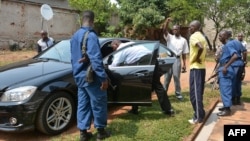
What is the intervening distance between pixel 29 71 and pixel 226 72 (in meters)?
3.53

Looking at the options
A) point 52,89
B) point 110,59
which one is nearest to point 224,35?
point 110,59

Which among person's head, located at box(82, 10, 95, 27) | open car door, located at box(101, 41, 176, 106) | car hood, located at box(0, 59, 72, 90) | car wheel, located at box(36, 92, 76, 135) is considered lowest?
car wheel, located at box(36, 92, 76, 135)

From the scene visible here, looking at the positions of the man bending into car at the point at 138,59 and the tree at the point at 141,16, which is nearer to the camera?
the man bending into car at the point at 138,59

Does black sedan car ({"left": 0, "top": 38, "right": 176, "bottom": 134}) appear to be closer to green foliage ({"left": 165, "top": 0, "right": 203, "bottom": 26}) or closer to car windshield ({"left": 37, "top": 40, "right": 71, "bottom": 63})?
car windshield ({"left": 37, "top": 40, "right": 71, "bottom": 63})

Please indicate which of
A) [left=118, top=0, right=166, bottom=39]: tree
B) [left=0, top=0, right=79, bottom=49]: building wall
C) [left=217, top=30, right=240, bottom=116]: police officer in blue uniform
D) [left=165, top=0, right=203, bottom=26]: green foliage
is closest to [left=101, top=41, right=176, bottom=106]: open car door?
[left=217, top=30, right=240, bottom=116]: police officer in blue uniform

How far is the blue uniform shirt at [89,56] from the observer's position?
12.9 feet

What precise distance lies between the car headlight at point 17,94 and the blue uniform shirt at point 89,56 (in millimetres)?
724

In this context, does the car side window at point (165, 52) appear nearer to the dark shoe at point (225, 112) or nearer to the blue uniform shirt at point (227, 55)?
the blue uniform shirt at point (227, 55)

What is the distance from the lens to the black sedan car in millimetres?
4223

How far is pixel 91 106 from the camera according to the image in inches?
168

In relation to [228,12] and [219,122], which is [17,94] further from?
[228,12]

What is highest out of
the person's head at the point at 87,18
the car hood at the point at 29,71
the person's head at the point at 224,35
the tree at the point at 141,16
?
the tree at the point at 141,16

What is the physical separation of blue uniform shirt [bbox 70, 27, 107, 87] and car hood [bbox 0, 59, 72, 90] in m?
0.70

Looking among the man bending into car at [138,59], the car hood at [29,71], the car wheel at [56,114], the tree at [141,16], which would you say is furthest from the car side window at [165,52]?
the tree at [141,16]
